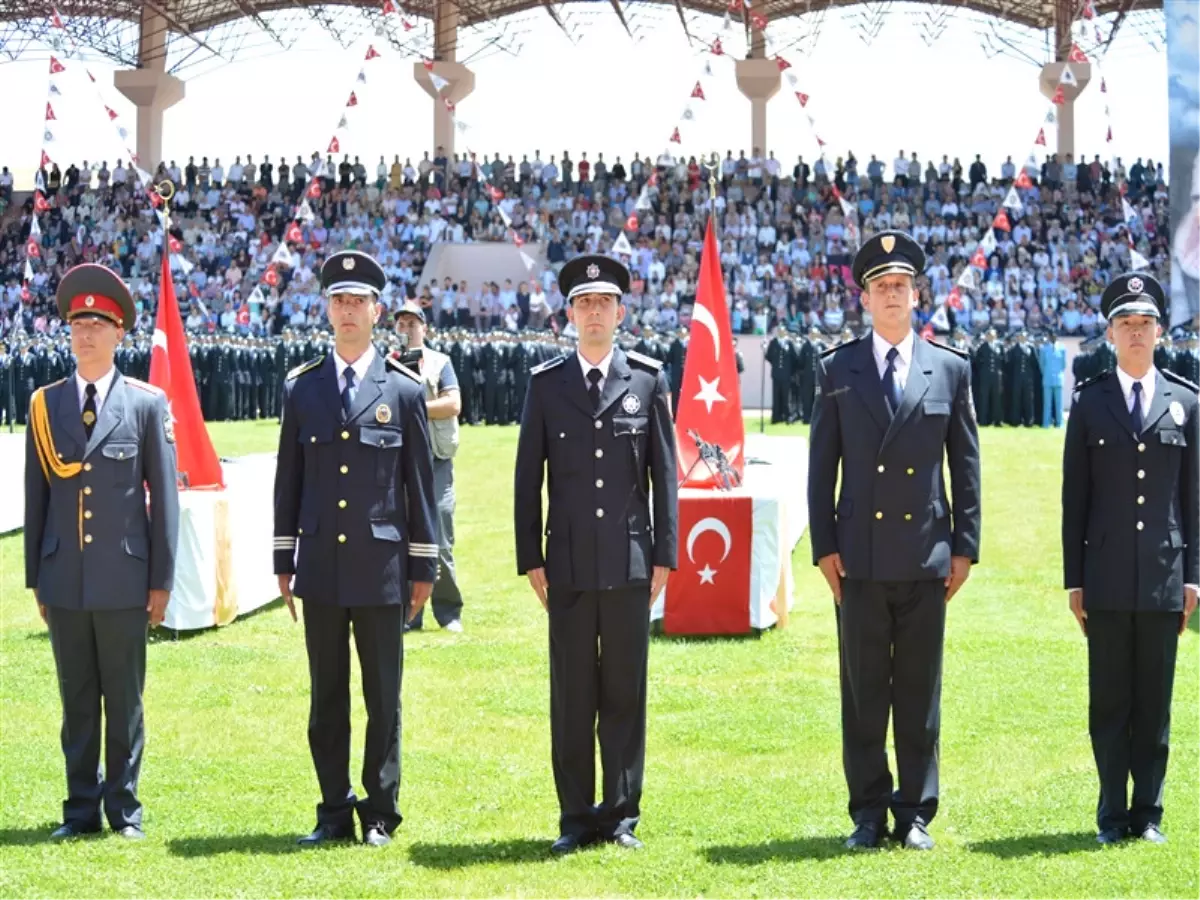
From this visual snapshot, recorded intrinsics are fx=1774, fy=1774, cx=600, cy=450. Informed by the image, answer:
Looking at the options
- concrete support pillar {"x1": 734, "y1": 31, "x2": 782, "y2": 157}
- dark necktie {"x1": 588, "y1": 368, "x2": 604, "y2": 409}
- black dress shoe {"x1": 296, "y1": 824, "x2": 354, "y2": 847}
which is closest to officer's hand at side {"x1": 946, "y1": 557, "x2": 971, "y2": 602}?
dark necktie {"x1": 588, "y1": 368, "x2": 604, "y2": 409}

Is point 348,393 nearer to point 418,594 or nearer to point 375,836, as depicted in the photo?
point 418,594

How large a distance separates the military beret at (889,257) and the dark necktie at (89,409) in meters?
2.66

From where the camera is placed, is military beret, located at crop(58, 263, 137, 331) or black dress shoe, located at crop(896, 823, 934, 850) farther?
military beret, located at crop(58, 263, 137, 331)

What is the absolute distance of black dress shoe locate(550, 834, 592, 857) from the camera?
584 centimetres

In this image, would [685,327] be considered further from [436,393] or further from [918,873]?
[918,873]

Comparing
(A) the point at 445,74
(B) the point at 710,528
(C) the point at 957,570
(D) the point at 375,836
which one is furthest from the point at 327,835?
(A) the point at 445,74

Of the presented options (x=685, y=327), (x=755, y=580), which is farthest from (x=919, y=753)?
(x=685, y=327)

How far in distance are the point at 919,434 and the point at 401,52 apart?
125ft

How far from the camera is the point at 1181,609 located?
5.97 metres

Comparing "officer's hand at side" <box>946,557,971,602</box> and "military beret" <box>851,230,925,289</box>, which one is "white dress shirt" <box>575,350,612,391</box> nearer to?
"military beret" <box>851,230,925,289</box>

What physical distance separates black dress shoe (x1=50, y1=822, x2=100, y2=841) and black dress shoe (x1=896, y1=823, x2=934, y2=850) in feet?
8.94

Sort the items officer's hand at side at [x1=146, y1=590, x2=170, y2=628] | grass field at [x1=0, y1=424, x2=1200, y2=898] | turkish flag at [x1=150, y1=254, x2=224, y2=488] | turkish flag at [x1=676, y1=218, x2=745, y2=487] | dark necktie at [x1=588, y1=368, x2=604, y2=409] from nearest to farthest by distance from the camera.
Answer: grass field at [x1=0, y1=424, x2=1200, y2=898] → dark necktie at [x1=588, y1=368, x2=604, y2=409] → officer's hand at side at [x1=146, y1=590, x2=170, y2=628] → turkish flag at [x1=676, y1=218, x2=745, y2=487] → turkish flag at [x1=150, y1=254, x2=224, y2=488]

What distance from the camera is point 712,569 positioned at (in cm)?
1019

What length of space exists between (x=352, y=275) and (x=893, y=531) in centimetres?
200
